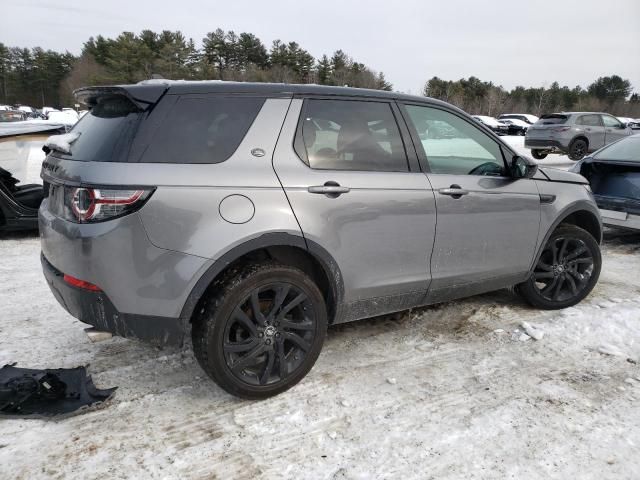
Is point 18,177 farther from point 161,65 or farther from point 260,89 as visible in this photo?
point 161,65

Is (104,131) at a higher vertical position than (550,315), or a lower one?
higher

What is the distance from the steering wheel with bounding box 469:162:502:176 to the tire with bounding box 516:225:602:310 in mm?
885

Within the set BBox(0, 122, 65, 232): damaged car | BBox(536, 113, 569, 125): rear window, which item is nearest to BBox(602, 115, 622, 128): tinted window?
BBox(536, 113, 569, 125): rear window

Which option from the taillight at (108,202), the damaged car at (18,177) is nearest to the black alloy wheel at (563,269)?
the taillight at (108,202)

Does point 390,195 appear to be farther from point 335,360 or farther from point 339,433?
point 339,433

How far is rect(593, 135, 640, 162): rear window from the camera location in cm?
614

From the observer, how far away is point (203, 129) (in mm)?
2549

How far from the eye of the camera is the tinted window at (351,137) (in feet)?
9.28

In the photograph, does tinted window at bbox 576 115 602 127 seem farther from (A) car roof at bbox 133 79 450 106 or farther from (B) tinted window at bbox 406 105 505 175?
(A) car roof at bbox 133 79 450 106

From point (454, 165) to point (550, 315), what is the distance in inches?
63.0

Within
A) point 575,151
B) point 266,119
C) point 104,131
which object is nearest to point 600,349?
point 266,119

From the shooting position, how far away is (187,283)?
95.2 inches

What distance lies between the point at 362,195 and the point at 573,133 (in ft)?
50.8

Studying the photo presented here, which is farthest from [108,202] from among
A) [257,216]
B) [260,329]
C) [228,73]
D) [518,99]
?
[518,99]
